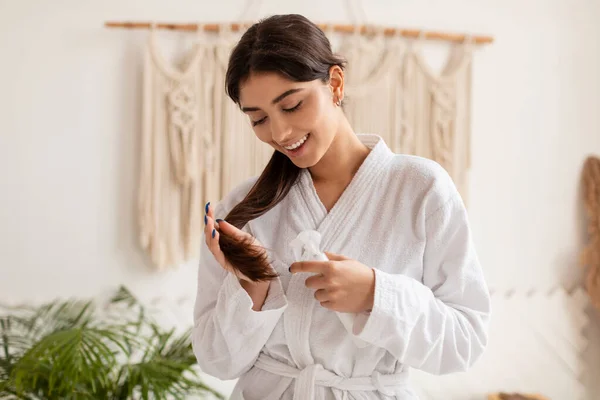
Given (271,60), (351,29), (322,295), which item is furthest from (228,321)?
(351,29)

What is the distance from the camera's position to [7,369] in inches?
79.4

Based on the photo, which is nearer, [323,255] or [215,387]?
[323,255]

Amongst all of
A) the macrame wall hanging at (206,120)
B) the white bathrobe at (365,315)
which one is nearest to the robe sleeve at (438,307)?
the white bathrobe at (365,315)

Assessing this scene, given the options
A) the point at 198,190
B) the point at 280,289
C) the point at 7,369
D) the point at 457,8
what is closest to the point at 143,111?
the point at 198,190

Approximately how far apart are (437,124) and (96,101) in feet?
4.10

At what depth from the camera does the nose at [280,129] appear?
101 centimetres

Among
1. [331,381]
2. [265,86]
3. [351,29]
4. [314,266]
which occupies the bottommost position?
[331,381]

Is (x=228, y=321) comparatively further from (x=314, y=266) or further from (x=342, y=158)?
(x=342, y=158)

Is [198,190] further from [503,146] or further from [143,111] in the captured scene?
[503,146]

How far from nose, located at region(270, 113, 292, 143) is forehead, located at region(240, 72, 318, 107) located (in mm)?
31

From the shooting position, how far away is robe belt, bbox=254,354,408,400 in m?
1.08

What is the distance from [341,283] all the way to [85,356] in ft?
3.81

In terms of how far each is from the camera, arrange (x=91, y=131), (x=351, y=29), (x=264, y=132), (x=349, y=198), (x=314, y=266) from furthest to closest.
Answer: (x=351, y=29)
(x=91, y=131)
(x=349, y=198)
(x=264, y=132)
(x=314, y=266)

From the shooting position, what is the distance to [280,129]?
1008mm
